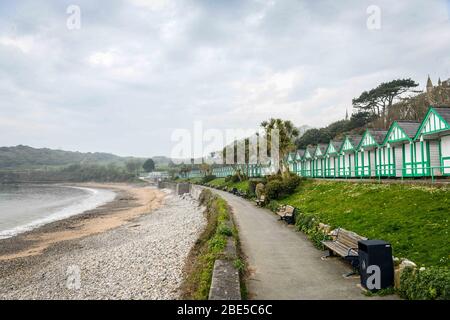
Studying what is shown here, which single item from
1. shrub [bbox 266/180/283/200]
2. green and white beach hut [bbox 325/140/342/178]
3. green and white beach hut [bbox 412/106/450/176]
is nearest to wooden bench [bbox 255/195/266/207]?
shrub [bbox 266/180/283/200]

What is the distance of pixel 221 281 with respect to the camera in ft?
23.9

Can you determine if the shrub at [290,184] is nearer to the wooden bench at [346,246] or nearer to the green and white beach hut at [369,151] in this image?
the green and white beach hut at [369,151]

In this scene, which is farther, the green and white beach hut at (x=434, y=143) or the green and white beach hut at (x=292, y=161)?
the green and white beach hut at (x=292, y=161)

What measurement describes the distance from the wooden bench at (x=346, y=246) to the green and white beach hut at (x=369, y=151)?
1658cm

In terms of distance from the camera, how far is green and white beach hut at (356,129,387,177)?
81.9ft

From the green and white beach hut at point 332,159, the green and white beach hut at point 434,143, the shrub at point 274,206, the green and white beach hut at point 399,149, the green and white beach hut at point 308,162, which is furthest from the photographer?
the green and white beach hut at point 308,162

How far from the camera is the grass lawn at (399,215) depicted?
8.28m

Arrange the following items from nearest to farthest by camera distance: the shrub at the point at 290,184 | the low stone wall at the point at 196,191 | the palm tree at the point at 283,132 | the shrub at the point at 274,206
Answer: the shrub at the point at 274,206 → the shrub at the point at 290,184 → the palm tree at the point at 283,132 → the low stone wall at the point at 196,191

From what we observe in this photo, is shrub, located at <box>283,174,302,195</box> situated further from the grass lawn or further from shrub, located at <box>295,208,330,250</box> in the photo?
shrub, located at <box>295,208,330,250</box>

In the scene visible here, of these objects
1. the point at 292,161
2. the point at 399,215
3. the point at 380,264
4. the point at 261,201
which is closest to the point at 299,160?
the point at 292,161

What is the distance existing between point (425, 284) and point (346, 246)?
3.49 m

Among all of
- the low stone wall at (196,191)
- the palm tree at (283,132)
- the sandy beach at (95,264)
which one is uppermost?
the palm tree at (283,132)

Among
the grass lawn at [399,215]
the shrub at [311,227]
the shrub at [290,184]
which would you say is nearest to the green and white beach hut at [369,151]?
the shrub at [290,184]
